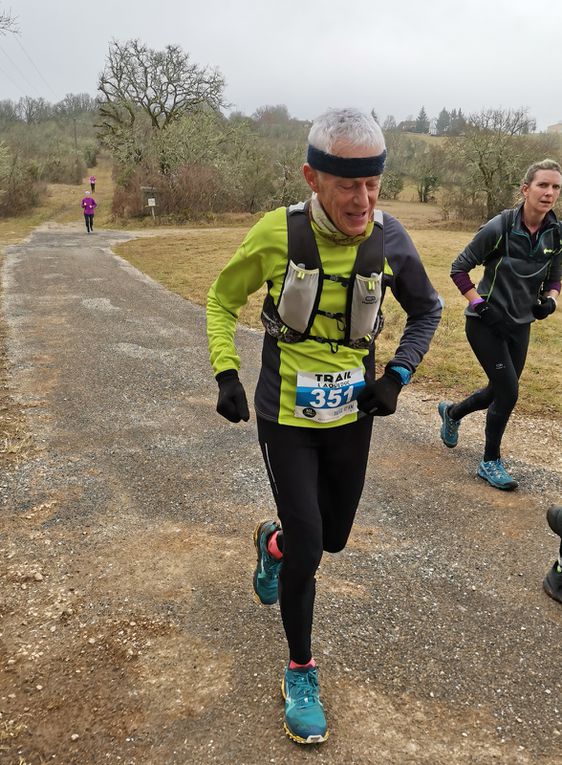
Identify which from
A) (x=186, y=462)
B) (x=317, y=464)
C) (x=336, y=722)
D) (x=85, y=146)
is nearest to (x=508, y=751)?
(x=336, y=722)

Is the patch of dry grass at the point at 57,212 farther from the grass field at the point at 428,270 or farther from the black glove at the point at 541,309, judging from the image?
the black glove at the point at 541,309

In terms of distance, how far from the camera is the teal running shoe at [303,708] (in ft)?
7.75

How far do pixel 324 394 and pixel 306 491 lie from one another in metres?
0.40

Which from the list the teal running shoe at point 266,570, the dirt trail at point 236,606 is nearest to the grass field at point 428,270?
the dirt trail at point 236,606

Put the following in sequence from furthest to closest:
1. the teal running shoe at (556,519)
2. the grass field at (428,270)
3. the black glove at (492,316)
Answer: the grass field at (428,270) → the black glove at (492,316) → the teal running shoe at (556,519)

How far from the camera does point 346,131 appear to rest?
2.02 meters

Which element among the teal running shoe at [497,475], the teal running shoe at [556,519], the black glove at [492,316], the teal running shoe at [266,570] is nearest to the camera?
the teal running shoe at [266,570]

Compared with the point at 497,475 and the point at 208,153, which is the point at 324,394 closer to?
the point at 497,475

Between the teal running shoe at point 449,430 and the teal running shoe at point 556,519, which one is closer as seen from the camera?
the teal running shoe at point 556,519

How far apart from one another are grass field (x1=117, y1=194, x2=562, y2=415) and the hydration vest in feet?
15.0

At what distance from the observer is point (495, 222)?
4.23 meters

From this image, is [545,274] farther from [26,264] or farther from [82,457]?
[26,264]

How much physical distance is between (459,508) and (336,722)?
2148mm

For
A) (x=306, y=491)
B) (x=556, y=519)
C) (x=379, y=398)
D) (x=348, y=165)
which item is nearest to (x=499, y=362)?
(x=556, y=519)
